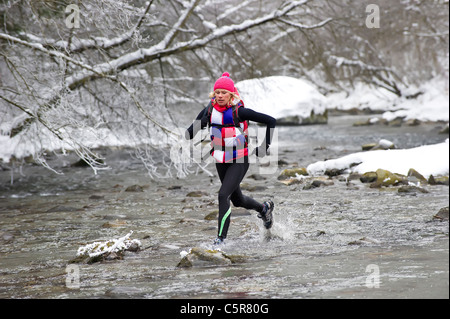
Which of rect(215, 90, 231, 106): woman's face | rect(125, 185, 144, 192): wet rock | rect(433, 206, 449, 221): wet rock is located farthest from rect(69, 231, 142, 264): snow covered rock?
rect(125, 185, 144, 192): wet rock

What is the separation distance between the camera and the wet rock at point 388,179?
35.6 ft

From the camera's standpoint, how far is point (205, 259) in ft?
18.4

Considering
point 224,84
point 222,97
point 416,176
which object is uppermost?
point 224,84

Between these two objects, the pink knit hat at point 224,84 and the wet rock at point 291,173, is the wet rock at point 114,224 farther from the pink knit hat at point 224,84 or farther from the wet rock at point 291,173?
the wet rock at point 291,173

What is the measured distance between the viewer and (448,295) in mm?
3926

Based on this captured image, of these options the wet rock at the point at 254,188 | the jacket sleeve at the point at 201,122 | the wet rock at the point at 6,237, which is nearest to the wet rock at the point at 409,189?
the wet rock at the point at 254,188

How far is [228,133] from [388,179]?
535 cm

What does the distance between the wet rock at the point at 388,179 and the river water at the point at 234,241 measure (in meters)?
0.30

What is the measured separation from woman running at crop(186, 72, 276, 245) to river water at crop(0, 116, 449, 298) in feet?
1.56

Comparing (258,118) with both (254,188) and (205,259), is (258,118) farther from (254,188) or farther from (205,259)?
(254,188)

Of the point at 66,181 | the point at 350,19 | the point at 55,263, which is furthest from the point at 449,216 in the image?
the point at 66,181

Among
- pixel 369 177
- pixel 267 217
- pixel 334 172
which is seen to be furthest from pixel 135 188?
pixel 267 217

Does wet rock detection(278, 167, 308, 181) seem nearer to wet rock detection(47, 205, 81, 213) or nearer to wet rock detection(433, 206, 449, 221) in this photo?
wet rock detection(47, 205, 81, 213)

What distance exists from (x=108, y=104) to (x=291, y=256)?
964 cm
